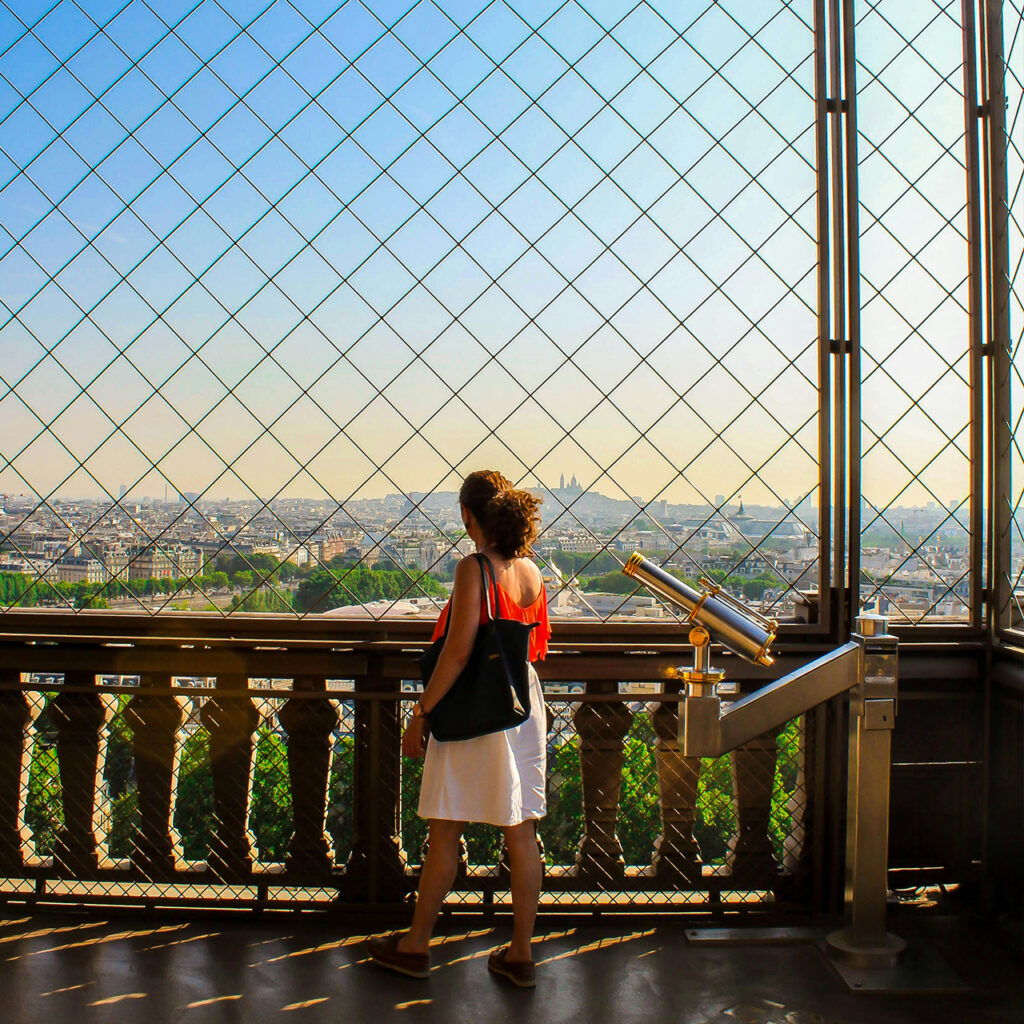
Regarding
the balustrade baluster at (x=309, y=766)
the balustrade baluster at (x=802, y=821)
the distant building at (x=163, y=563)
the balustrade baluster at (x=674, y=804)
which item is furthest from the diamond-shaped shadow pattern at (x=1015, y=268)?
the distant building at (x=163, y=563)

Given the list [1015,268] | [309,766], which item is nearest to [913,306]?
[1015,268]

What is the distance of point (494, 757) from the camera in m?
1.76

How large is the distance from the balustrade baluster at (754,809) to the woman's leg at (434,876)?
0.85m

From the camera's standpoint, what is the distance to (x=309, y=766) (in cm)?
222

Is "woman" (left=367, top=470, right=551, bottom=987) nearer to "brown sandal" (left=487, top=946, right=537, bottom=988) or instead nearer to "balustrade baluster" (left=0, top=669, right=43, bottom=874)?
"brown sandal" (left=487, top=946, right=537, bottom=988)

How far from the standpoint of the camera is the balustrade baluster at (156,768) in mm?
2203

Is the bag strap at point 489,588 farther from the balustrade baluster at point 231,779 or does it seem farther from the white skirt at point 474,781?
the balustrade baluster at point 231,779

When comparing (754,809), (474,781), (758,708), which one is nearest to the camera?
(758,708)

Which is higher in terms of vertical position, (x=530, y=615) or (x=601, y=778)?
(x=530, y=615)

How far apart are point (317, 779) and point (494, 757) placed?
0.71m

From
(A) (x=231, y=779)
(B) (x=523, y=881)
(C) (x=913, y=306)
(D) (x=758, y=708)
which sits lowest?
Answer: (B) (x=523, y=881)

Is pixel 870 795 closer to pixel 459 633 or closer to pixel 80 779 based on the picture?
pixel 459 633

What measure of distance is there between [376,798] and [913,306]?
78.6 inches

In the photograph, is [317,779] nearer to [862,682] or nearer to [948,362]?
[862,682]
